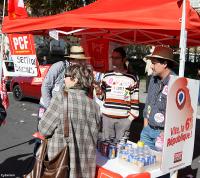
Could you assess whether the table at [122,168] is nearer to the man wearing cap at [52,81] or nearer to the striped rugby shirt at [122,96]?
the striped rugby shirt at [122,96]

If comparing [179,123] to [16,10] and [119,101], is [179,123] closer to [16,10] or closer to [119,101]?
[119,101]

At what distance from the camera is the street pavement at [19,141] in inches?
235

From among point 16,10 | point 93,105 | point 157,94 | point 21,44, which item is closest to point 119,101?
point 157,94

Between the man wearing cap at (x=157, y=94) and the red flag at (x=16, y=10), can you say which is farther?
the red flag at (x=16, y=10)

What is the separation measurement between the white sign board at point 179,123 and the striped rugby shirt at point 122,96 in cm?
101

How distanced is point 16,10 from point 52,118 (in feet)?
10.3

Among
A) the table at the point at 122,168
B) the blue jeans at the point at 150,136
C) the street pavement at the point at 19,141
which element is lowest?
the street pavement at the point at 19,141

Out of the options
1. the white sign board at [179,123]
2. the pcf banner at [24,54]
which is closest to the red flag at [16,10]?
the pcf banner at [24,54]

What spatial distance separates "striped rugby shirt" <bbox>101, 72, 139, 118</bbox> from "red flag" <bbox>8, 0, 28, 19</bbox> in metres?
1.97

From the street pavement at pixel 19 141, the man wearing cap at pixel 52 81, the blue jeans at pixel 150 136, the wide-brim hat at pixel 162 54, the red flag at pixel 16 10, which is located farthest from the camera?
the red flag at pixel 16 10

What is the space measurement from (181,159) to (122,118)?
1142mm

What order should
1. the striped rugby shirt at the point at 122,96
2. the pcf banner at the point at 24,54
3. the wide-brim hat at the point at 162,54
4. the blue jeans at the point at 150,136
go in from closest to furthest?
the wide-brim hat at the point at 162,54
the blue jeans at the point at 150,136
the striped rugby shirt at the point at 122,96
the pcf banner at the point at 24,54

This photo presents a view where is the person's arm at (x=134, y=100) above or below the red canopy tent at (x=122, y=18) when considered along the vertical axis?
below

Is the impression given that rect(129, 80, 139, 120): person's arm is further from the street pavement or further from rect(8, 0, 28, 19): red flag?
rect(8, 0, 28, 19): red flag
